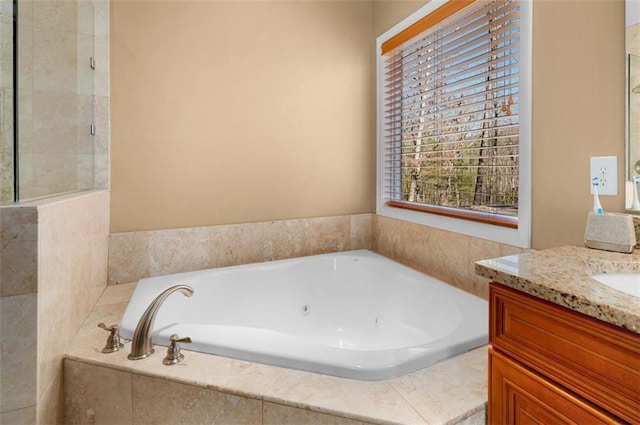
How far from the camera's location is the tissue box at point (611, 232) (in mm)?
1023

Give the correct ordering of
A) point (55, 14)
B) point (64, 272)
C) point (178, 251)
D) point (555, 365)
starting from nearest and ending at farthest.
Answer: point (555, 365), point (64, 272), point (55, 14), point (178, 251)

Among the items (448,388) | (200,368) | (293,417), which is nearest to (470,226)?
(448,388)

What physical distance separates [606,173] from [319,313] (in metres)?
1.57

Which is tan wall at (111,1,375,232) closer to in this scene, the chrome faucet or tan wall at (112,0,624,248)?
tan wall at (112,0,624,248)

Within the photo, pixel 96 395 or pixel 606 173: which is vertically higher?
pixel 606 173

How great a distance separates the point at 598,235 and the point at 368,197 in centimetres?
156

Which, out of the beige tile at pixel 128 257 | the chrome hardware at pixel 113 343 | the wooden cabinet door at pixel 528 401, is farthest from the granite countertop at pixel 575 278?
the beige tile at pixel 128 257

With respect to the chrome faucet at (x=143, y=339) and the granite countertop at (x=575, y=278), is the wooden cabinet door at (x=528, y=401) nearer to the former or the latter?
the granite countertop at (x=575, y=278)

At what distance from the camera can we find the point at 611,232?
1.06 m

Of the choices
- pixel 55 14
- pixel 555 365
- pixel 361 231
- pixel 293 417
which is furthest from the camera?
pixel 361 231

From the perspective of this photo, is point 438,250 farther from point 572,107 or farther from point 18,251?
point 18,251

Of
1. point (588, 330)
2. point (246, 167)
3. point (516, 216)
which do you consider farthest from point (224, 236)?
point (588, 330)

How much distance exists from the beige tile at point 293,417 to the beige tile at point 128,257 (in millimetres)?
1330

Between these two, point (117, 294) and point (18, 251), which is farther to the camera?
point (117, 294)
